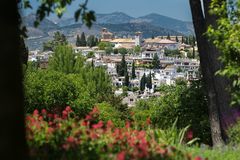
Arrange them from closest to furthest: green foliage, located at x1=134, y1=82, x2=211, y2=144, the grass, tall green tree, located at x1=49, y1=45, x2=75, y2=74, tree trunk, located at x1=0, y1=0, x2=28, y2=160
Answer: tree trunk, located at x1=0, y1=0, x2=28, y2=160 → the grass → green foliage, located at x1=134, y1=82, x2=211, y2=144 → tall green tree, located at x1=49, y1=45, x2=75, y2=74

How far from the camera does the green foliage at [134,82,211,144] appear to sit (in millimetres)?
11048

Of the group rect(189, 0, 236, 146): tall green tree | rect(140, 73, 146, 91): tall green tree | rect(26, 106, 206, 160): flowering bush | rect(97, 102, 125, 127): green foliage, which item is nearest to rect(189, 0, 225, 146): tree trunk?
rect(189, 0, 236, 146): tall green tree

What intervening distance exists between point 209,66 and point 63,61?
68.7 metres

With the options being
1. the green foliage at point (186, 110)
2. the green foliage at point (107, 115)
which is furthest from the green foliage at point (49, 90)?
the green foliage at point (186, 110)

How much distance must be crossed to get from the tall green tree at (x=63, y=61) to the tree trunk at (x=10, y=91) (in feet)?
238

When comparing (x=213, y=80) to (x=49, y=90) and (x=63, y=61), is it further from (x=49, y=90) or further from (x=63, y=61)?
(x=63, y=61)

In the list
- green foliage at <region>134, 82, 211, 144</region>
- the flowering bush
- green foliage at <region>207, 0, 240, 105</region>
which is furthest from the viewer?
green foliage at <region>134, 82, 211, 144</region>

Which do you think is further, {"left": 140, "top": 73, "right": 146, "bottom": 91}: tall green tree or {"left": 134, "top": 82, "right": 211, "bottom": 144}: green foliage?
{"left": 140, "top": 73, "right": 146, "bottom": 91}: tall green tree

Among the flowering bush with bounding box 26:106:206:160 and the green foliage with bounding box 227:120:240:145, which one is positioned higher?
the flowering bush with bounding box 26:106:206:160

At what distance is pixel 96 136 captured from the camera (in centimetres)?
462

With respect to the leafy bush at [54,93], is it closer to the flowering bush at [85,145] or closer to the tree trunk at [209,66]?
the tree trunk at [209,66]

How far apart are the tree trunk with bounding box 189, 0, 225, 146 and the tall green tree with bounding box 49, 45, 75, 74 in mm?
66491

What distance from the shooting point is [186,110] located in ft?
39.1

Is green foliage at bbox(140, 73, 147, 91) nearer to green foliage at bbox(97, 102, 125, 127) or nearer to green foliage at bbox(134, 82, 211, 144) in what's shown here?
green foliage at bbox(97, 102, 125, 127)
